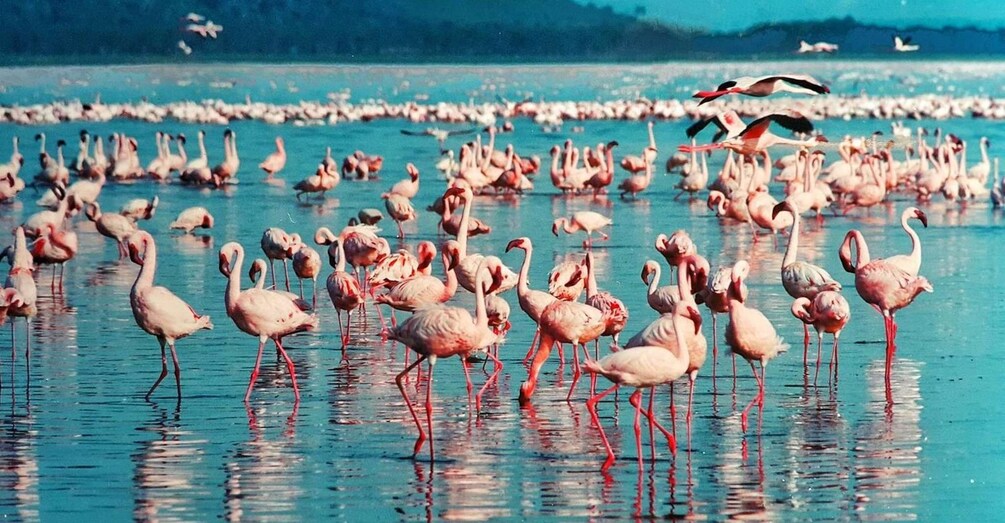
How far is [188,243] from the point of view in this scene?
18062 mm

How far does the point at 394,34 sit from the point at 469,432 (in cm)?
9047

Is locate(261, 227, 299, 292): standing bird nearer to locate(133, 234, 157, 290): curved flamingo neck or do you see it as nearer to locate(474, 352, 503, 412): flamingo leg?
locate(133, 234, 157, 290): curved flamingo neck

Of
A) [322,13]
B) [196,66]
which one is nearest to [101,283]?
[196,66]

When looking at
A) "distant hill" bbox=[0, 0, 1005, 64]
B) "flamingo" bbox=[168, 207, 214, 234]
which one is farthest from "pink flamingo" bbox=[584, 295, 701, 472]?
"distant hill" bbox=[0, 0, 1005, 64]

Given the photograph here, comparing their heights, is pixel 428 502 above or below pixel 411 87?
below

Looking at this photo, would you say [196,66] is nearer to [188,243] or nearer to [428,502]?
[188,243]

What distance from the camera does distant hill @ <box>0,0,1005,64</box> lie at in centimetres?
8394

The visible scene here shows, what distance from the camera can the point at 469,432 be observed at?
864 centimetres

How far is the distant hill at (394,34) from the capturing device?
3305 inches

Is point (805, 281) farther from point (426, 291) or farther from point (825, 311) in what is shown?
point (426, 291)

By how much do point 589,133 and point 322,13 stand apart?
51.6 m

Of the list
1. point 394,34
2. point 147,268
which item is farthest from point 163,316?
point 394,34

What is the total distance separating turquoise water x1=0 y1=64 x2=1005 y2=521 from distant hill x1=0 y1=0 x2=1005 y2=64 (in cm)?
7044

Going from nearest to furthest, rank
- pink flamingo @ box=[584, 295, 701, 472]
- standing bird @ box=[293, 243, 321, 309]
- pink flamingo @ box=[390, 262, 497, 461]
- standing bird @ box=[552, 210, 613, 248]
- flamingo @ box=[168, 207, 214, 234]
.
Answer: pink flamingo @ box=[584, 295, 701, 472], pink flamingo @ box=[390, 262, 497, 461], standing bird @ box=[293, 243, 321, 309], standing bird @ box=[552, 210, 613, 248], flamingo @ box=[168, 207, 214, 234]
